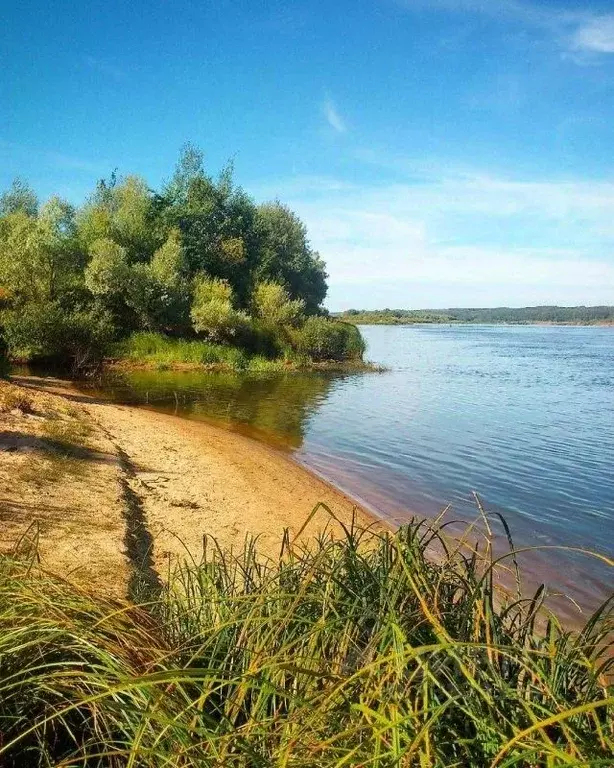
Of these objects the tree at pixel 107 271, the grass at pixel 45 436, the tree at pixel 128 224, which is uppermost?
the tree at pixel 128 224

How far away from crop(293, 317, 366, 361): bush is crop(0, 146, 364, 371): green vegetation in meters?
0.07

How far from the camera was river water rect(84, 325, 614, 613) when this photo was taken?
9.47m

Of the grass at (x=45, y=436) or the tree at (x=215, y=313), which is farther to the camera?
the tree at (x=215, y=313)

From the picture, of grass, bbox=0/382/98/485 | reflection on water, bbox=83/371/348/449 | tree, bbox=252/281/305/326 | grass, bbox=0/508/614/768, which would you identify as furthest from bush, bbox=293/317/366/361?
grass, bbox=0/508/614/768

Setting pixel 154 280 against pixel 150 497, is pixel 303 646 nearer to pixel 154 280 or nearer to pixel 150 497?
pixel 150 497

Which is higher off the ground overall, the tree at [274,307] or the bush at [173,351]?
the tree at [274,307]

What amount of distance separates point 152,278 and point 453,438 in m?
20.5

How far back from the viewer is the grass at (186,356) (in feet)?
95.0

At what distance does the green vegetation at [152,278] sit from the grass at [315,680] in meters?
23.2

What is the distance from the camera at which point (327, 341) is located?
120 ft

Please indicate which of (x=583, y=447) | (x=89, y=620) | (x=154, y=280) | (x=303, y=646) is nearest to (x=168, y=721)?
(x=303, y=646)

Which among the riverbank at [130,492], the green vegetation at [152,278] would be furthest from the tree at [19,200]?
the riverbank at [130,492]

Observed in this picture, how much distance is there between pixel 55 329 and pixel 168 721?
24.1m

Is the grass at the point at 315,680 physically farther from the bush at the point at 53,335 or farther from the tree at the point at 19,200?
the tree at the point at 19,200
